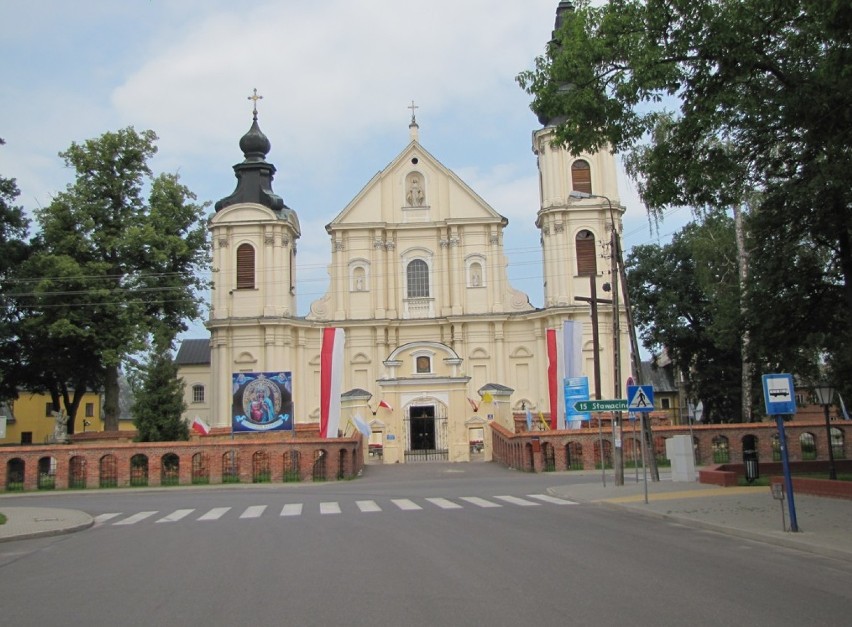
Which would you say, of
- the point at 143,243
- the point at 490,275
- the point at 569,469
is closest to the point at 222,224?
the point at 143,243

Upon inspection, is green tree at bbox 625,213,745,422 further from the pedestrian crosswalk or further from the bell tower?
the pedestrian crosswalk

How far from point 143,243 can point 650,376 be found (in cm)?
5948

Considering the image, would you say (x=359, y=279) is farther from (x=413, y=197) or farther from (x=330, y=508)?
(x=330, y=508)

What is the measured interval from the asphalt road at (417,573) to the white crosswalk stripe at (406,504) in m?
0.94

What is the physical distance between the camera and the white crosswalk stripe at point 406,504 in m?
20.7

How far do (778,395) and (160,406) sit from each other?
3084cm

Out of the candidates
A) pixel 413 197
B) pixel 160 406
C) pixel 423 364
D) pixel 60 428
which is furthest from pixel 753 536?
pixel 413 197

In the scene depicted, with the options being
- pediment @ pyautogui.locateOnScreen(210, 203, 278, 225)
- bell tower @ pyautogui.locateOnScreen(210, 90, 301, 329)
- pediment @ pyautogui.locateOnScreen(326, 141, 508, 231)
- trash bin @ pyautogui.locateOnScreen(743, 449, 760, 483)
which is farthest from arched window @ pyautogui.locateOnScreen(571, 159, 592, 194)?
trash bin @ pyautogui.locateOnScreen(743, 449, 760, 483)

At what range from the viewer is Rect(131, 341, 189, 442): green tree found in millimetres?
39688

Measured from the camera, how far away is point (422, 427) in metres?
49.2

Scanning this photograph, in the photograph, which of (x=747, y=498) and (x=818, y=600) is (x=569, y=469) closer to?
(x=747, y=498)

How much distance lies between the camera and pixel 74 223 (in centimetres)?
4506

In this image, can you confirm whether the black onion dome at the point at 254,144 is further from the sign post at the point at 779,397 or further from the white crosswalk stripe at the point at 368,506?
the sign post at the point at 779,397

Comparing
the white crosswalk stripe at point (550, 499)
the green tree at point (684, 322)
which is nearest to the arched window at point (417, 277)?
the green tree at point (684, 322)
